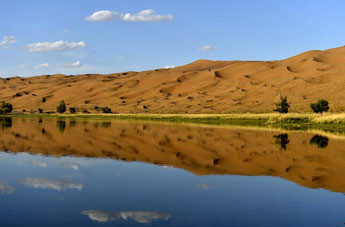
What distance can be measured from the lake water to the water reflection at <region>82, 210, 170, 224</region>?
0.02 meters

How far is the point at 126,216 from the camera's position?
10.2 metres

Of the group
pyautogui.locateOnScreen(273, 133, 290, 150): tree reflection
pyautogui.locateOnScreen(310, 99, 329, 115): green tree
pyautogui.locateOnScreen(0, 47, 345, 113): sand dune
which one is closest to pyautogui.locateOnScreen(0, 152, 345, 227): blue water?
pyautogui.locateOnScreen(273, 133, 290, 150): tree reflection

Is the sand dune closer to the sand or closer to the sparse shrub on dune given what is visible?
the sparse shrub on dune

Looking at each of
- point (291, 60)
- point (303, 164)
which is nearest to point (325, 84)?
point (291, 60)

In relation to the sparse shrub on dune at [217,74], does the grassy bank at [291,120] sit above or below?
below

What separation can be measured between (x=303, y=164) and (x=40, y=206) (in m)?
12.1

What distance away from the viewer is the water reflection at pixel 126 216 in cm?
988

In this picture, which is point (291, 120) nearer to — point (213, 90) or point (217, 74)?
point (213, 90)

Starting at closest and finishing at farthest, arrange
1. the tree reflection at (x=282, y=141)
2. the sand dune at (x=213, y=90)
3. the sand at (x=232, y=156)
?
the sand at (x=232, y=156) < the tree reflection at (x=282, y=141) < the sand dune at (x=213, y=90)

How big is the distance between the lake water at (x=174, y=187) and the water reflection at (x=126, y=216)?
0.9 inches

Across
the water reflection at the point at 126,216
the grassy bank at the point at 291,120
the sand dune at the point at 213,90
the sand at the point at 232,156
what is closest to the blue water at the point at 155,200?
the water reflection at the point at 126,216

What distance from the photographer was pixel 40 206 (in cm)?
1105

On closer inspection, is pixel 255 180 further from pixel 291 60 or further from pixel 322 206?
pixel 291 60

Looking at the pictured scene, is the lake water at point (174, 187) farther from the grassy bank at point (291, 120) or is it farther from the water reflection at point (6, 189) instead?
the grassy bank at point (291, 120)
